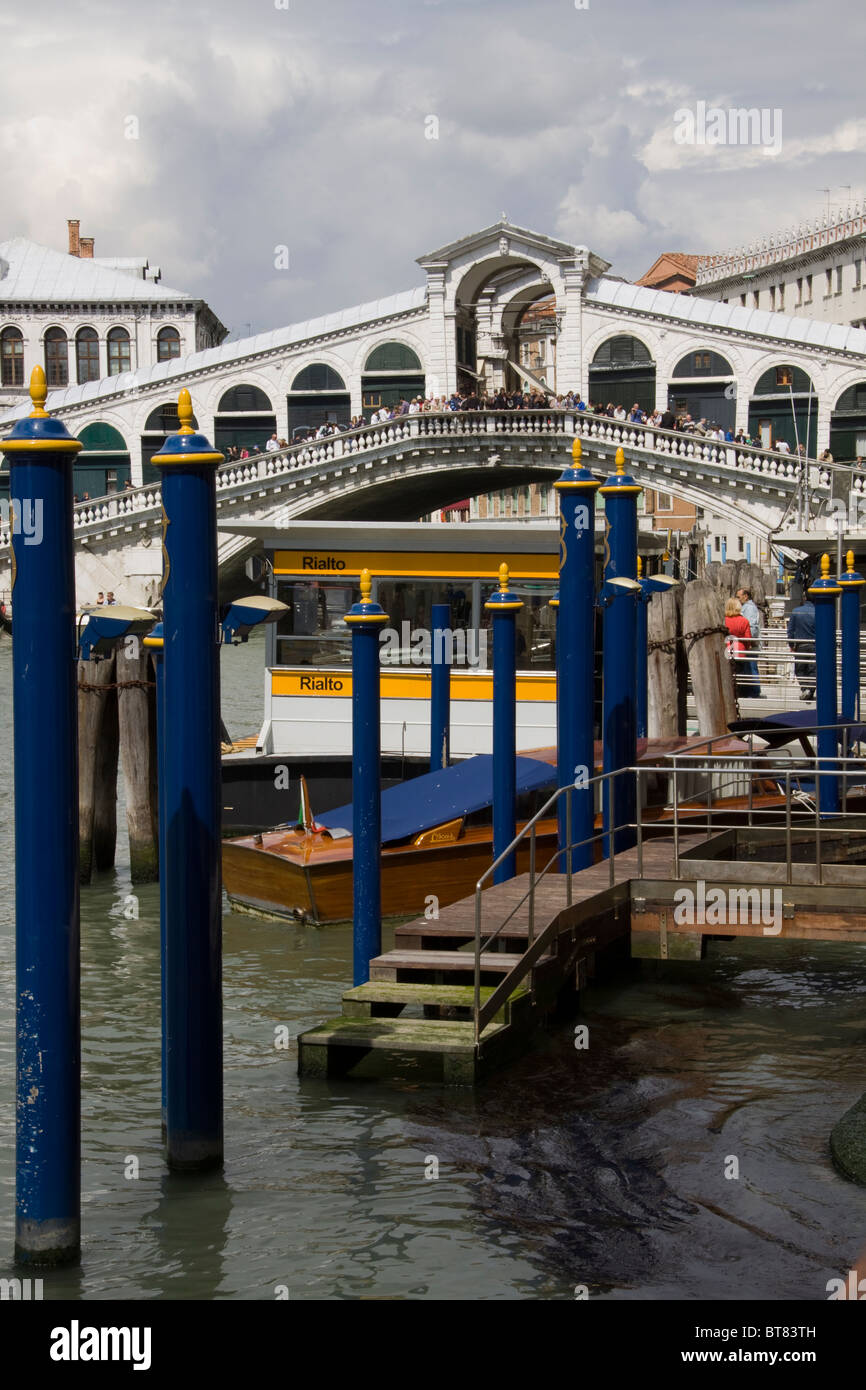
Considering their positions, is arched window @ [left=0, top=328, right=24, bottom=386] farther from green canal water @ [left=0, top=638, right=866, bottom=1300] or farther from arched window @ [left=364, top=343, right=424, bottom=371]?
green canal water @ [left=0, top=638, right=866, bottom=1300]

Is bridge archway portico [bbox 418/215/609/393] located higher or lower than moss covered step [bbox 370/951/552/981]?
higher

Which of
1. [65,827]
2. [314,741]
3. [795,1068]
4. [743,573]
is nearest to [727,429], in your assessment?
[743,573]

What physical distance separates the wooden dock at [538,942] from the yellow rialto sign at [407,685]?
5595 mm

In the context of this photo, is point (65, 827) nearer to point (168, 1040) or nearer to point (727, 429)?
point (168, 1040)

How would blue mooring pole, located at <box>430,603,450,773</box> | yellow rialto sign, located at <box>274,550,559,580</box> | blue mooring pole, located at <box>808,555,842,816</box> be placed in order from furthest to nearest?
yellow rialto sign, located at <box>274,550,559,580</box> → blue mooring pole, located at <box>430,603,450,773</box> → blue mooring pole, located at <box>808,555,842,816</box>

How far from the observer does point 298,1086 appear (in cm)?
906

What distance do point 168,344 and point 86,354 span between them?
2896mm

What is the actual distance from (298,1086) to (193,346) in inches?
2165

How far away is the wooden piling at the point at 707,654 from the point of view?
17328 millimetres

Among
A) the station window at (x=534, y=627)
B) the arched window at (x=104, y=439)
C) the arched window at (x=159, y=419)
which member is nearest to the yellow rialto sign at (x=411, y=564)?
→ the station window at (x=534, y=627)

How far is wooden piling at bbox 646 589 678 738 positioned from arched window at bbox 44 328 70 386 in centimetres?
4712
